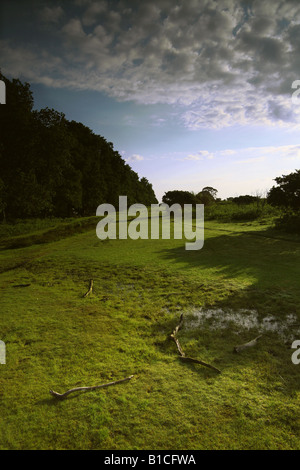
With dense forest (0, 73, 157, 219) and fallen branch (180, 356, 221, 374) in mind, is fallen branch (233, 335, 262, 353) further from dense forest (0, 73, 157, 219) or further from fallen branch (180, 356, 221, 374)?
Answer: dense forest (0, 73, 157, 219)

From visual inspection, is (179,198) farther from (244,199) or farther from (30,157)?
(30,157)

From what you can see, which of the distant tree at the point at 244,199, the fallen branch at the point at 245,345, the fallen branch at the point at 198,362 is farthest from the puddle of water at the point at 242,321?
the distant tree at the point at 244,199

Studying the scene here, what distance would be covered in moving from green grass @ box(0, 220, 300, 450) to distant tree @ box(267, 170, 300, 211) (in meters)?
8.04

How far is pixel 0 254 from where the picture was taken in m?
9.70

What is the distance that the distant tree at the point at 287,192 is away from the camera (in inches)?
514

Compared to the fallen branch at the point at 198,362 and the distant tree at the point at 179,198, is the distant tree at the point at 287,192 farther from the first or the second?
the distant tree at the point at 179,198

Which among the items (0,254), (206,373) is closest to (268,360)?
(206,373)

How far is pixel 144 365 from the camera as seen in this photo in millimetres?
2949

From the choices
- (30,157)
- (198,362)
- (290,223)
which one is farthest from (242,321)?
(30,157)

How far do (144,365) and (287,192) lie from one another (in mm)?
13541

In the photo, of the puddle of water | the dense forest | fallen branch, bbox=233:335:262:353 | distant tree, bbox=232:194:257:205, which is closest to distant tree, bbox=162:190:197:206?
distant tree, bbox=232:194:257:205

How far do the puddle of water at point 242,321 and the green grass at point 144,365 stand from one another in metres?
0.10
